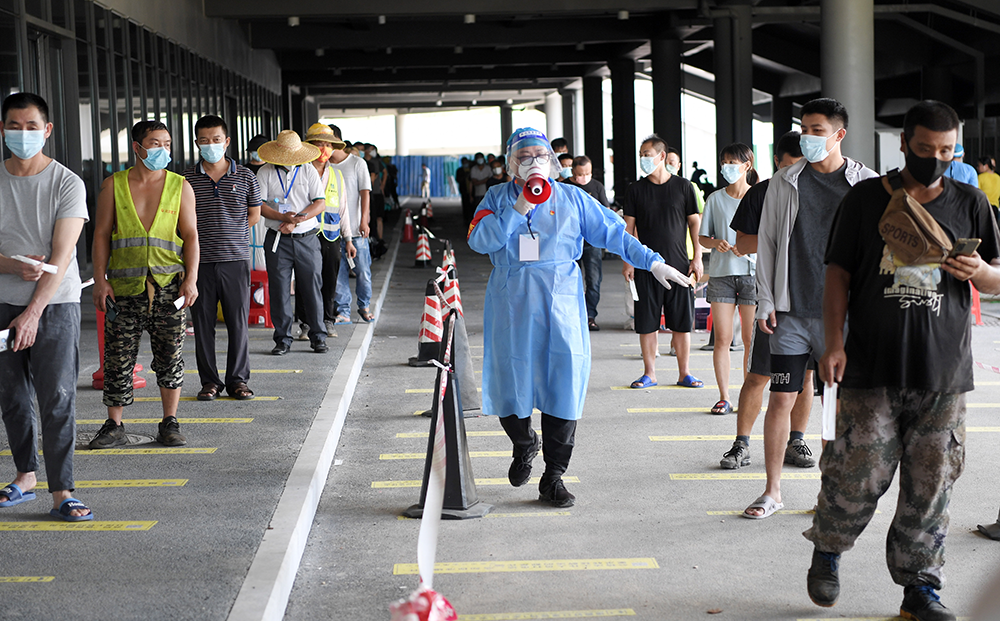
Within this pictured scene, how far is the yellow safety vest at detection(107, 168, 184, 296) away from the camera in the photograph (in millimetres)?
6426

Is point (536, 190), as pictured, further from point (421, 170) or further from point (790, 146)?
point (421, 170)

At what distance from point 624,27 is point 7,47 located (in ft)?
60.3

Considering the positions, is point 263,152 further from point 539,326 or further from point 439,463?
point 439,463

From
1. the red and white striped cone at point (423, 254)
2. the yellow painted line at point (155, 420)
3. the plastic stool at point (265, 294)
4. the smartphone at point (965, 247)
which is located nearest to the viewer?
the smartphone at point (965, 247)

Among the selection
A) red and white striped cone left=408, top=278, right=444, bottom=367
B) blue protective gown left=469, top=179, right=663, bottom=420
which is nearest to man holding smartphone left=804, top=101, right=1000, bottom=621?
blue protective gown left=469, top=179, right=663, bottom=420

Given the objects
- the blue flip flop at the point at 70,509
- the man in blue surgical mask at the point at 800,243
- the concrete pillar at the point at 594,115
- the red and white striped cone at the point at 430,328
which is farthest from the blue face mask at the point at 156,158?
the concrete pillar at the point at 594,115

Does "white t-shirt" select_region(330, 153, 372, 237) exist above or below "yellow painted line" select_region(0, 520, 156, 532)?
above

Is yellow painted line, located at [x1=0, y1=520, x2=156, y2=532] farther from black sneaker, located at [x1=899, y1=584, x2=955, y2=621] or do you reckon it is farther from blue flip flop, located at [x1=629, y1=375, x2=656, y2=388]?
blue flip flop, located at [x1=629, y1=375, x2=656, y2=388]

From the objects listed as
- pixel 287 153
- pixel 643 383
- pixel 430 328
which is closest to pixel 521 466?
pixel 643 383

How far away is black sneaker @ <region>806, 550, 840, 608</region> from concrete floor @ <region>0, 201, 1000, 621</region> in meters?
0.11

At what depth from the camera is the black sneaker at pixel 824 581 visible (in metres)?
4.07

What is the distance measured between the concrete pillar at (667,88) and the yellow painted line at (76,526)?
2333 centimetres

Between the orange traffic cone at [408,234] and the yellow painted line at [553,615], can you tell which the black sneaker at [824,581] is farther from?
the orange traffic cone at [408,234]

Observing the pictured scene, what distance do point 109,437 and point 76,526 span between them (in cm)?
166
